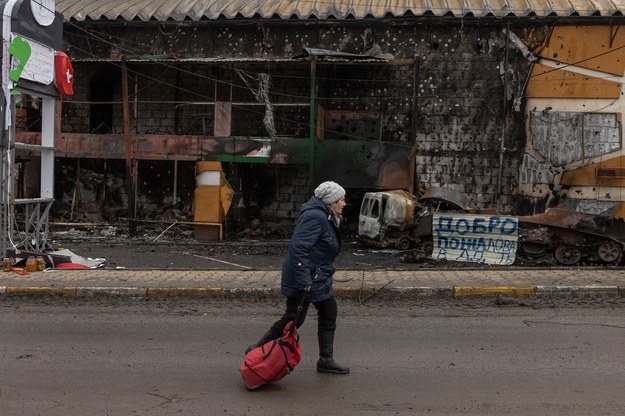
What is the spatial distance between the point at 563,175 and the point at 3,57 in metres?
13.6

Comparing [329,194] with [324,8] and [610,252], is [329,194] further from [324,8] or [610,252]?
[324,8]

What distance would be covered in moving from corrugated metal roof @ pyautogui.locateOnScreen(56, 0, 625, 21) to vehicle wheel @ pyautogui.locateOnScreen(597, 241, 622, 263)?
703cm

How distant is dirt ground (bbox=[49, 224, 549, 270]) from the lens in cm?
1186

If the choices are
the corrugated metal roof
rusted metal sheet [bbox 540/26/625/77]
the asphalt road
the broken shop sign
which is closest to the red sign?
the asphalt road

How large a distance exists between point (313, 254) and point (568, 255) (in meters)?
8.90

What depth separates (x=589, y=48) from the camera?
15.8 meters

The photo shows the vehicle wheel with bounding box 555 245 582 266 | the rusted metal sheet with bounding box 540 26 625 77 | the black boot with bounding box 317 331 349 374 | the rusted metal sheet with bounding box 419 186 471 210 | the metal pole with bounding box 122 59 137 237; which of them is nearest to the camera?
the black boot with bounding box 317 331 349 374

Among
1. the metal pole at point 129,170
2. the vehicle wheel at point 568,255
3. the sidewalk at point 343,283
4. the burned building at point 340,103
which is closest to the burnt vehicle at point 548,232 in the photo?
the vehicle wheel at point 568,255

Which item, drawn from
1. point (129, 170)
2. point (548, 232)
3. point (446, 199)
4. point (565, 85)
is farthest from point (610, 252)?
point (129, 170)

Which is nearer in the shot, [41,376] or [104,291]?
[41,376]

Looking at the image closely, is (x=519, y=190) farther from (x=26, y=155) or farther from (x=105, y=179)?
(x=26, y=155)

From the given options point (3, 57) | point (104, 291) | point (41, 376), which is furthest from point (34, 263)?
point (41, 376)

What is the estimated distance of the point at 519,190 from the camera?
16.5 metres

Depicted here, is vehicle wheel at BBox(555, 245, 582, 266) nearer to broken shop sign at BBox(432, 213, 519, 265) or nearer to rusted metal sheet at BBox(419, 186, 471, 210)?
broken shop sign at BBox(432, 213, 519, 265)
